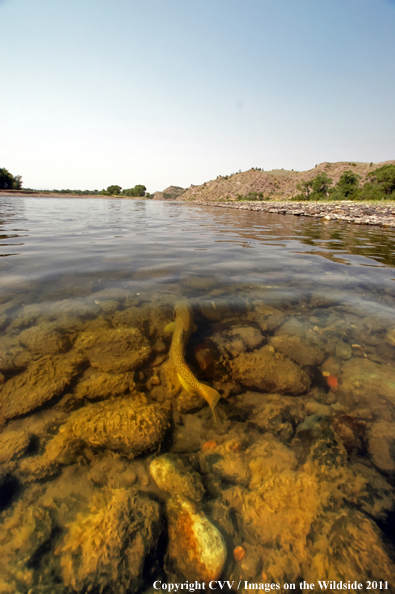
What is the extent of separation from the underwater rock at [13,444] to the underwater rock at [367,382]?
3.70 meters

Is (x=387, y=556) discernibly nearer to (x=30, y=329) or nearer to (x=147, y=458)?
(x=147, y=458)

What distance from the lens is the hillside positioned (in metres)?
115

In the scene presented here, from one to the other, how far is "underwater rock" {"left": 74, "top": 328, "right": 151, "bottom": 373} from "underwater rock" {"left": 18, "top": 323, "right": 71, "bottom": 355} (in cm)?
21

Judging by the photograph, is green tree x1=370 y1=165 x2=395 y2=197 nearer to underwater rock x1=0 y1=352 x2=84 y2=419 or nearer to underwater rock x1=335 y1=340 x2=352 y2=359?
underwater rock x1=335 y1=340 x2=352 y2=359

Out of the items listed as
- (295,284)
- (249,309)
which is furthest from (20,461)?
(295,284)

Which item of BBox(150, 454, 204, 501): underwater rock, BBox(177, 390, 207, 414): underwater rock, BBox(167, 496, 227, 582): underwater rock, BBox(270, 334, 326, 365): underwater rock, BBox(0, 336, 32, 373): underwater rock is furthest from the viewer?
BBox(270, 334, 326, 365): underwater rock

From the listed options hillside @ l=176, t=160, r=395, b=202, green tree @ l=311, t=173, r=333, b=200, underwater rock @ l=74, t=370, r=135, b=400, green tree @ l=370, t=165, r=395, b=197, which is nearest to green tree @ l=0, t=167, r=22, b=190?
hillside @ l=176, t=160, r=395, b=202

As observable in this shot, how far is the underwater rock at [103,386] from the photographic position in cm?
302

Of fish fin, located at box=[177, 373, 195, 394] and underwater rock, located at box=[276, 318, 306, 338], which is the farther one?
underwater rock, located at box=[276, 318, 306, 338]

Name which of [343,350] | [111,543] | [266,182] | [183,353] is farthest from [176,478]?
[266,182]

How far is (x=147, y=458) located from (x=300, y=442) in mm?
1642

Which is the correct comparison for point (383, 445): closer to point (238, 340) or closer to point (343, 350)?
point (343, 350)

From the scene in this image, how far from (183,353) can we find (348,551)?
2401mm

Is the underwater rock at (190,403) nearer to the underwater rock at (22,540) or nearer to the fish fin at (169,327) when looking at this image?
the fish fin at (169,327)
